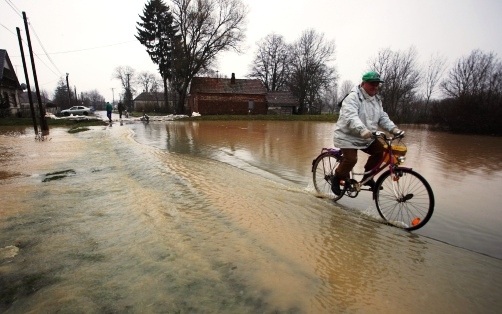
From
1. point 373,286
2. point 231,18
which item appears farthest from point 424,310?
point 231,18

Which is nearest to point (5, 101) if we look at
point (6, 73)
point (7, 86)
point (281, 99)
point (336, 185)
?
point (7, 86)

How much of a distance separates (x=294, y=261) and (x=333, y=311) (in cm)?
62

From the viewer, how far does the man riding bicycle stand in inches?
145

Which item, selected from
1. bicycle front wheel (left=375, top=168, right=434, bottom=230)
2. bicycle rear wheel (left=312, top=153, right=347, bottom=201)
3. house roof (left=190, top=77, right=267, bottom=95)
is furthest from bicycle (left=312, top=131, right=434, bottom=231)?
house roof (left=190, top=77, right=267, bottom=95)

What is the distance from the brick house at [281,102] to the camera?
159ft

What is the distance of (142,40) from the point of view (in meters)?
44.8

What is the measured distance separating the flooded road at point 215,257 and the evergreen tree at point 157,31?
44942 mm

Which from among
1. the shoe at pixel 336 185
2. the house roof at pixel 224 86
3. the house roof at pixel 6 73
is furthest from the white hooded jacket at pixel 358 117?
the house roof at pixel 6 73

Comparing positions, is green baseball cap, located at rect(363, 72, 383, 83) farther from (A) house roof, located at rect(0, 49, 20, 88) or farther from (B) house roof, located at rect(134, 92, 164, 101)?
(B) house roof, located at rect(134, 92, 164, 101)

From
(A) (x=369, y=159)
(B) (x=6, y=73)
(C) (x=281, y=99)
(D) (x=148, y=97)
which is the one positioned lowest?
(A) (x=369, y=159)

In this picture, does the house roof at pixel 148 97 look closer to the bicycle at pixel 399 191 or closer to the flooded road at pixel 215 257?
the flooded road at pixel 215 257

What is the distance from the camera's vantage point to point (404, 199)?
3.49 m

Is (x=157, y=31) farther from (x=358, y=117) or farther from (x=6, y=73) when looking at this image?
(x=358, y=117)

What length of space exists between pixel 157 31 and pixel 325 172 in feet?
164
